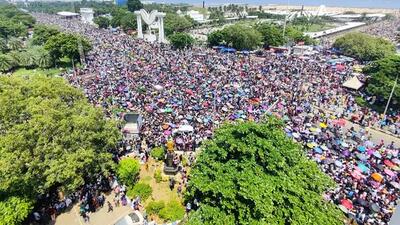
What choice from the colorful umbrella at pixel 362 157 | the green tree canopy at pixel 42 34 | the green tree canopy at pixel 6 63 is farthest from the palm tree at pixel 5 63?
Result: the colorful umbrella at pixel 362 157

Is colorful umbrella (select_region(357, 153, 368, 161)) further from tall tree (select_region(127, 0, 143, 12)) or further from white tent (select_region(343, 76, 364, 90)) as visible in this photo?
tall tree (select_region(127, 0, 143, 12))

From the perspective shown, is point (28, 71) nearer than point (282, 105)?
No

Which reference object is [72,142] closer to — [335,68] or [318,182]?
[318,182]

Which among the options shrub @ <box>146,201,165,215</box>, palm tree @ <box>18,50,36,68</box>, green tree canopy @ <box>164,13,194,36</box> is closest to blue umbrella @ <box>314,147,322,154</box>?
shrub @ <box>146,201,165,215</box>

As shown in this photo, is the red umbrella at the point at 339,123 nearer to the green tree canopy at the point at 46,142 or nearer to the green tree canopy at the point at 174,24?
the green tree canopy at the point at 46,142

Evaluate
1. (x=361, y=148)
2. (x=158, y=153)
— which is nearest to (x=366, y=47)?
(x=361, y=148)

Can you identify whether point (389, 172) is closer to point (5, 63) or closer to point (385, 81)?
point (385, 81)

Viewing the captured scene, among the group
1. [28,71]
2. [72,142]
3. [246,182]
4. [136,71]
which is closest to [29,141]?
[72,142]
